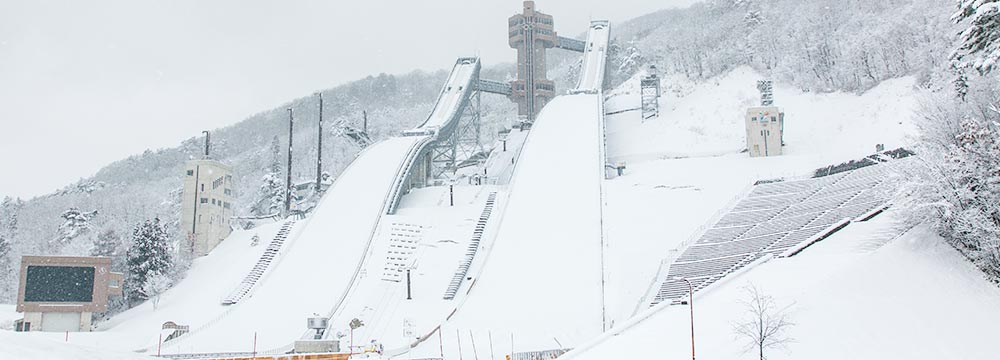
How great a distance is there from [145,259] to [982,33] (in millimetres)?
34919

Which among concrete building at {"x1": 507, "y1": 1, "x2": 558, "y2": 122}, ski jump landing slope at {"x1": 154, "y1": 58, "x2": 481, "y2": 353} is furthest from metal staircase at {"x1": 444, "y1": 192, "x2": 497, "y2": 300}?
concrete building at {"x1": 507, "y1": 1, "x2": 558, "y2": 122}

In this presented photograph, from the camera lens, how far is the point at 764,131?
41750mm

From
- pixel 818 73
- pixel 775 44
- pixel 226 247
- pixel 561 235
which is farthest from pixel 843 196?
pixel 775 44

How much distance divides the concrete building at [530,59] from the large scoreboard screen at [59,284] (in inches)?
1622

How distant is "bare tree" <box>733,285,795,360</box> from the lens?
15.6 m

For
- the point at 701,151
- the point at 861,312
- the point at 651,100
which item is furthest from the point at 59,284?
the point at 651,100

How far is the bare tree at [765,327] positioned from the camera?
15594 millimetres

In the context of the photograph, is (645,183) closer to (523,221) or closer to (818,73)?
(523,221)

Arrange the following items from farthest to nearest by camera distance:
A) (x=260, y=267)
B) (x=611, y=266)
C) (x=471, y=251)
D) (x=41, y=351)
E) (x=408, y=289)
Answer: (x=260, y=267) → (x=471, y=251) → (x=408, y=289) → (x=611, y=266) → (x=41, y=351)

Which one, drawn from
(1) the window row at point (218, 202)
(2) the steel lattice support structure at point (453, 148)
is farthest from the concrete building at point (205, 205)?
(2) the steel lattice support structure at point (453, 148)

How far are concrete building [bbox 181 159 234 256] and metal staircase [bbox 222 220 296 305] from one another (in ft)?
17.8

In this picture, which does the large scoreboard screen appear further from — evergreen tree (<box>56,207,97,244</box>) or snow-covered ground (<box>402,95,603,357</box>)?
evergreen tree (<box>56,207,97,244</box>)

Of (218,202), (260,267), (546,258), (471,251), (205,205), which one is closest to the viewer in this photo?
(546,258)

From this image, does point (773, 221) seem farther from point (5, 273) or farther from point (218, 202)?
point (5, 273)
